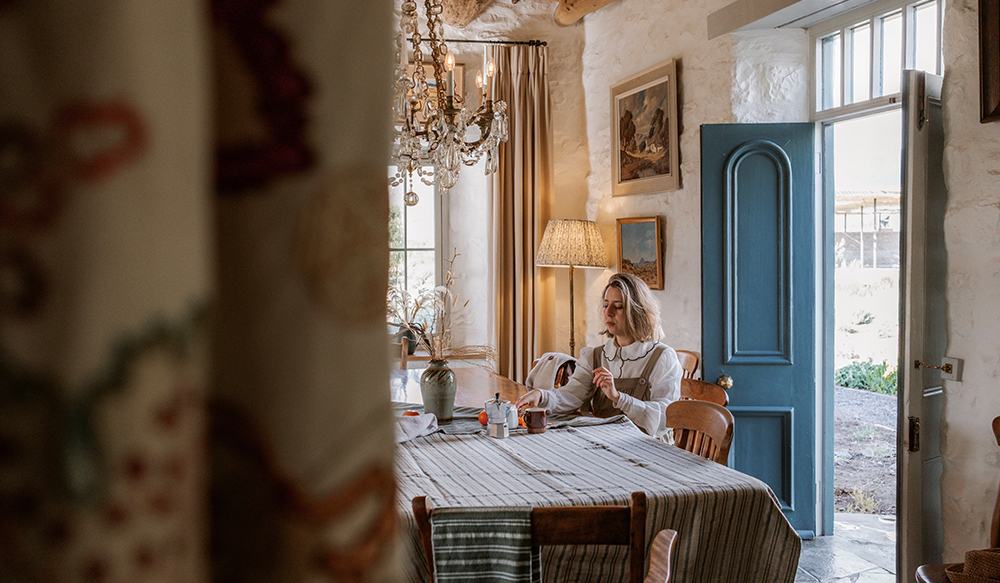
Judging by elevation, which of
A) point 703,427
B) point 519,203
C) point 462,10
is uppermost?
point 462,10

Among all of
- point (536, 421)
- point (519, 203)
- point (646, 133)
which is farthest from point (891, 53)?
point (519, 203)

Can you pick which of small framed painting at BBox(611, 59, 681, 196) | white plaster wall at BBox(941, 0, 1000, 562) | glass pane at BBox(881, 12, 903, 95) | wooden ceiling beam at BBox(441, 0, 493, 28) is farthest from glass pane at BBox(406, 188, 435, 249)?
white plaster wall at BBox(941, 0, 1000, 562)

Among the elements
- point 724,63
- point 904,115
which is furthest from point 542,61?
point 904,115

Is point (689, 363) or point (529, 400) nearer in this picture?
point (529, 400)

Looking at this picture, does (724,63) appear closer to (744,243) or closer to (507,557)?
(744,243)

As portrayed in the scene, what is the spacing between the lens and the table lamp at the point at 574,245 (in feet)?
14.5

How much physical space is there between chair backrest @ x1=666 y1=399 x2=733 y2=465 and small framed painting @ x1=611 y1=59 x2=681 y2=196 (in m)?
1.79

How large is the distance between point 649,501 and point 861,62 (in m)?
2.58

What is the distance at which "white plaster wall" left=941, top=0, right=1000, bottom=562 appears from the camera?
7.68 feet

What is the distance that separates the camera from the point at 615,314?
292 centimetres

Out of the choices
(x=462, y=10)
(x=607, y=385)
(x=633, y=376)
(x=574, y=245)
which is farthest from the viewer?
(x=462, y=10)

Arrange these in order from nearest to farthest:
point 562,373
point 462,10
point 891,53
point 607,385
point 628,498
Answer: point 628,498 → point 607,385 → point 891,53 → point 562,373 → point 462,10

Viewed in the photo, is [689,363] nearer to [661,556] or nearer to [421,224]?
[661,556]

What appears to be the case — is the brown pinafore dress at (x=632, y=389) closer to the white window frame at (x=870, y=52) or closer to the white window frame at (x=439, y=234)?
the white window frame at (x=870, y=52)
